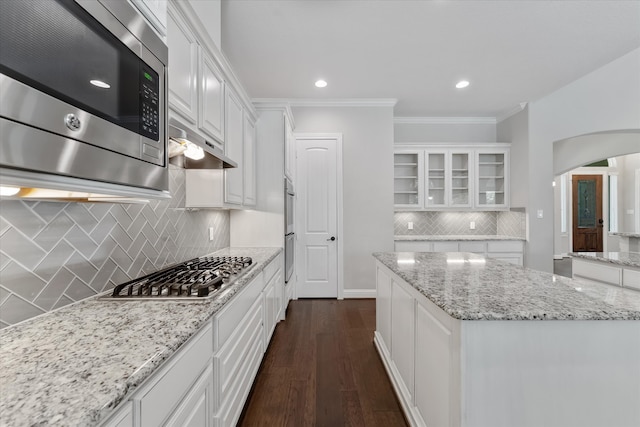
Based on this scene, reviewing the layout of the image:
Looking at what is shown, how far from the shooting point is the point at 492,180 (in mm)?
4664

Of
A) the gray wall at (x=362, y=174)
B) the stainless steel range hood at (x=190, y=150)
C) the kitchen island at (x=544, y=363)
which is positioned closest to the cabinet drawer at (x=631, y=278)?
the kitchen island at (x=544, y=363)

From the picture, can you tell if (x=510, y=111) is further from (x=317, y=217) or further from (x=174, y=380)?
(x=174, y=380)

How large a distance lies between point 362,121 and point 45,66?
3.92 metres

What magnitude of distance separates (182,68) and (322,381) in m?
2.27

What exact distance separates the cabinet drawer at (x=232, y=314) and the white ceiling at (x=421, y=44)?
2220 millimetres

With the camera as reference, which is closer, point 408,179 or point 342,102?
point 342,102

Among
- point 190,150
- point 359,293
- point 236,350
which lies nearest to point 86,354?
point 236,350

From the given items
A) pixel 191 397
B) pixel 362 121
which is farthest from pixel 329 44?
pixel 191 397

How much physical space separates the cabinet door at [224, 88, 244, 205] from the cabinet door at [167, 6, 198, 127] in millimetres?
601

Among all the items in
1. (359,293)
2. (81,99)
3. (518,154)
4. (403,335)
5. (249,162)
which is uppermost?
(518,154)

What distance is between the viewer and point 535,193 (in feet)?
13.7

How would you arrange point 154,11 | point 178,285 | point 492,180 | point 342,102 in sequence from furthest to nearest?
1. point 492,180
2. point 342,102
3. point 178,285
4. point 154,11

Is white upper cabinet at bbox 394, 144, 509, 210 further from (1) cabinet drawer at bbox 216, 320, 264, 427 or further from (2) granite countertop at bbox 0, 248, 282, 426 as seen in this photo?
(2) granite countertop at bbox 0, 248, 282, 426

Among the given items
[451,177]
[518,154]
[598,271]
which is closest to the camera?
[598,271]
